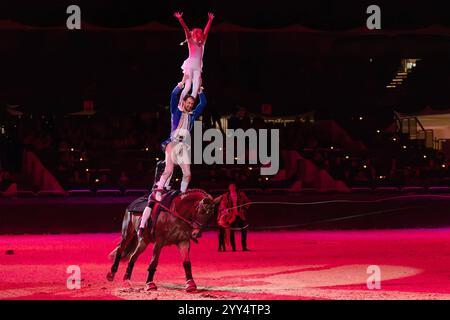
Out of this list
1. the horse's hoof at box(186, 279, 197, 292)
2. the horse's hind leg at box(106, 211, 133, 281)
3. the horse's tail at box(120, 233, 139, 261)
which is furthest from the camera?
the horse's tail at box(120, 233, 139, 261)

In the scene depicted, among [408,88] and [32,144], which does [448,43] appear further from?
[32,144]

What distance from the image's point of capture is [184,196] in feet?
47.1

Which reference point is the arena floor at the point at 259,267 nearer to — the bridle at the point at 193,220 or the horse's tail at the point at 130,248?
the horse's tail at the point at 130,248

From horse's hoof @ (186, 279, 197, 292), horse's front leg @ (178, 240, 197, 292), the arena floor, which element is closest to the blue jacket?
horse's front leg @ (178, 240, 197, 292)

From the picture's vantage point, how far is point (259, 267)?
18641 millimetres

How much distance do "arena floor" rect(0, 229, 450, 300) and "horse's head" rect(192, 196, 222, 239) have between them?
101 centimetres

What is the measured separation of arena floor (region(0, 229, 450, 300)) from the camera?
14344 mm

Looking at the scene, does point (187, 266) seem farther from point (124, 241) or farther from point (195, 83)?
point (195, 83)

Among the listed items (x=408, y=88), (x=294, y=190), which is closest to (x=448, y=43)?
(x=408, y=88)

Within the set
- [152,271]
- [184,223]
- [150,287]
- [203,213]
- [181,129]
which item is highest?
[181,129]

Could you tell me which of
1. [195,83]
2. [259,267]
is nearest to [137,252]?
[195,83]

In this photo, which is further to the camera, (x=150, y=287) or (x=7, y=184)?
(x=7, y=184)

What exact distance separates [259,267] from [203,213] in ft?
16.0

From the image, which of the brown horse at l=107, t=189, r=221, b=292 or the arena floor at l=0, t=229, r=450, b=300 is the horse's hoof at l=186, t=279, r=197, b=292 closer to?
the brown horse at l=107, t=189, r=221, b=292
